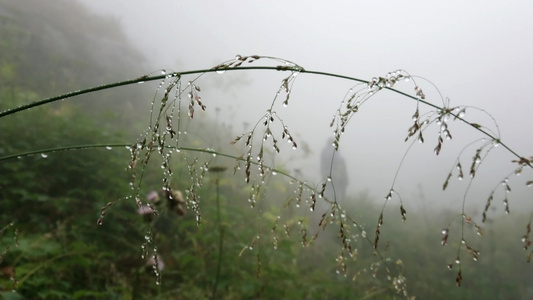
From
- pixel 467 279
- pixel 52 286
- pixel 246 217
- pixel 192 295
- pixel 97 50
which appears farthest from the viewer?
pixel 97 50

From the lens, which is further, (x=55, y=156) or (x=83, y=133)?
(x=83, y=133)

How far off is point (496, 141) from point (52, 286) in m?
3.01

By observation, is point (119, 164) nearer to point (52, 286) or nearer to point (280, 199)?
point (52, 286)

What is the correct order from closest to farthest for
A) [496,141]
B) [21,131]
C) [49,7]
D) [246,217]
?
1. [496,141]
2. [21,131]
3. [246,217]
4. [49,7]

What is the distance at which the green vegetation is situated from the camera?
1337 millimetres

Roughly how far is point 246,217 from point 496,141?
4905mm

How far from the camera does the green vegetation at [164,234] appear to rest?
1337 mm

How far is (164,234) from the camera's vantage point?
176 inches

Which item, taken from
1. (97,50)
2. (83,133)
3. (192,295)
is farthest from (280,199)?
(97,50)

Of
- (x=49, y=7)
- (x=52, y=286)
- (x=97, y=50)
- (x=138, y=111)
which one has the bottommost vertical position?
(x=52, y=286)

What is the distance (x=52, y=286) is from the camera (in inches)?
106

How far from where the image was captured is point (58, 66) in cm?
1234

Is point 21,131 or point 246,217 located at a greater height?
point 21,131

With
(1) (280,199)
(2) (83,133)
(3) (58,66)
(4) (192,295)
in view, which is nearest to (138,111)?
(3) (58,66)
